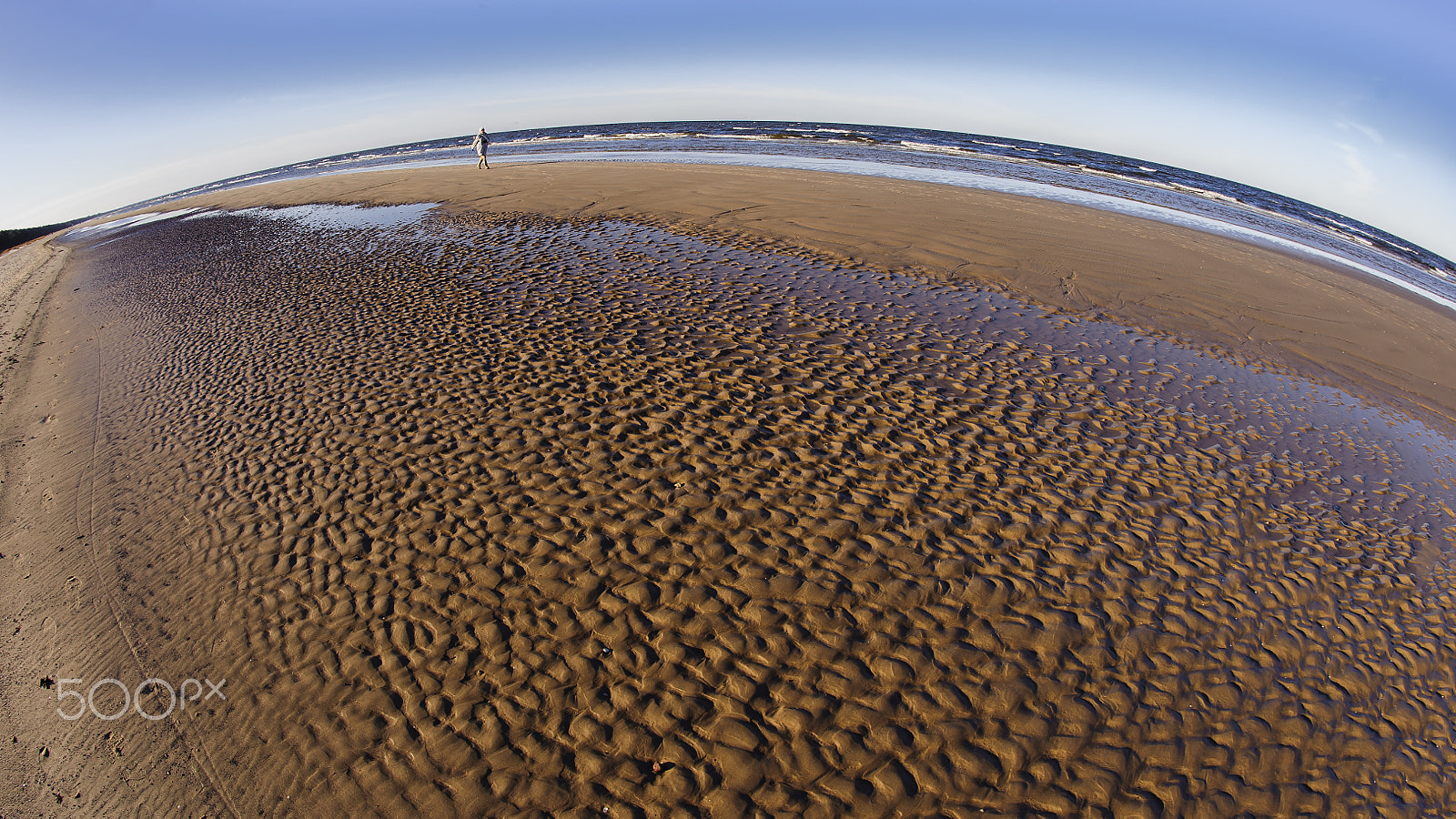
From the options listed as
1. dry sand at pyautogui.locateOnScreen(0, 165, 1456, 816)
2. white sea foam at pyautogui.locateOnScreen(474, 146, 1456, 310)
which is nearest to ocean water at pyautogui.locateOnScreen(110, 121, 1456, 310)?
white sea foam at pyautogui.locateOnScreen(474, 146, 1456, 310)

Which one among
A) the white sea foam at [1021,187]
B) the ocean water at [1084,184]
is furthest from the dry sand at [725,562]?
the ocean water at [1084,184]

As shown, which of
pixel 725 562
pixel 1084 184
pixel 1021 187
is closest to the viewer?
pixel 725 562

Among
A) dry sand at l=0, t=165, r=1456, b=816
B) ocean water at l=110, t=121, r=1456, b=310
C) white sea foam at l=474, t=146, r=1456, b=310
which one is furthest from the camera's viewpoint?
ocean water at l=110, t=121, r=1456, b=310

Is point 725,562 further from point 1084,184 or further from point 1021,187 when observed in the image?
Answer: point 1084,184

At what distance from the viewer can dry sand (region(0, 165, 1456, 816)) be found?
189 inches

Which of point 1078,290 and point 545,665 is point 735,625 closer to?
point 545,665

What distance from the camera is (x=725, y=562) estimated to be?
6492 mm

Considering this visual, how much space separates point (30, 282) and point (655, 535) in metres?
34.5

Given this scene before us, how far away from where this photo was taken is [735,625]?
5762 millimetres

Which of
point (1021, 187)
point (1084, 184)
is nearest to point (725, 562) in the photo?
point (1021, 187)

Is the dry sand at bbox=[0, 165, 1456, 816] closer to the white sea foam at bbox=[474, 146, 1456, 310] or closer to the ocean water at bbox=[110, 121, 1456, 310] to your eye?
the white sea foam at bbox=[474, 146, 1456, 310]

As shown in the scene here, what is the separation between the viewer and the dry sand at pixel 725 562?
15.8ft

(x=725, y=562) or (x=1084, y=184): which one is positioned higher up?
(x=1084, y=184)

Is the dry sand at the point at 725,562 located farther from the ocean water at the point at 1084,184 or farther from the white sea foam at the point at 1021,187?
the ocean water at the point at 1084,184
